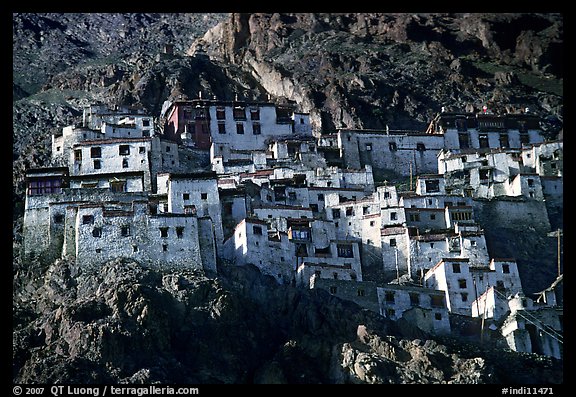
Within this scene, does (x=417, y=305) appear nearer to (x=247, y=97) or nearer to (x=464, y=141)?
(x=464, y=141)

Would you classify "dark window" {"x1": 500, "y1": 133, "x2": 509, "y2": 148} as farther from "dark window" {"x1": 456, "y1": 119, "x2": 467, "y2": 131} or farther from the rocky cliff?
the rocky cliff

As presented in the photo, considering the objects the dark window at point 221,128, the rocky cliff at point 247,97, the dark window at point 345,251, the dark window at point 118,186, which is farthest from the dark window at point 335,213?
the dark window at point 221,128

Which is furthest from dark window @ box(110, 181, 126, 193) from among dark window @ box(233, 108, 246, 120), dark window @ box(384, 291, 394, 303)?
dark window @ box(384, 291, 394, 303)

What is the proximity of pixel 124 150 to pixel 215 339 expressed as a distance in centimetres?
2466

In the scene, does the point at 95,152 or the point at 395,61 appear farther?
the point at 395,61

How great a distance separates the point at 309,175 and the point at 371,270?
1325 cm

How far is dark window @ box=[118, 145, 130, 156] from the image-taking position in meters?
82.9

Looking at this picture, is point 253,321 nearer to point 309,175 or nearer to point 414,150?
point 309,175

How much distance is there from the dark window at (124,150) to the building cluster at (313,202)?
10 centimetres

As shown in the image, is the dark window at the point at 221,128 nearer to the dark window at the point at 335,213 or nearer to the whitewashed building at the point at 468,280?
the dark window at the point at 335,213

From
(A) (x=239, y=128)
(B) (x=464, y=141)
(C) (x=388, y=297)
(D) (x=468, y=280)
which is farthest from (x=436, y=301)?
(A) (x=239, y=128)

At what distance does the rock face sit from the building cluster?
2460mm

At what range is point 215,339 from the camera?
6266 cm

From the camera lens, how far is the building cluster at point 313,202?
226ft
